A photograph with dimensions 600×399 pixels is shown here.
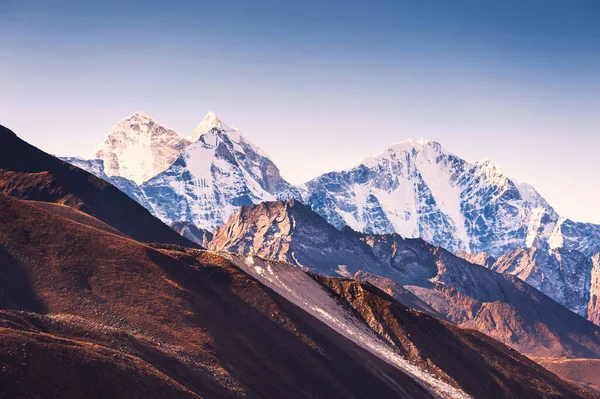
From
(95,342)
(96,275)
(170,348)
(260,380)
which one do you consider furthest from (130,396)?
(96,275)

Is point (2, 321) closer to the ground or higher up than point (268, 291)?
closer to the ground

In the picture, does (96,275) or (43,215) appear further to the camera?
(43,215)

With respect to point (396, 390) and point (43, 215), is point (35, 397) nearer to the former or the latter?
point (43, 215)

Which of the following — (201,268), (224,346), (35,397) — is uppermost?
(201,268)

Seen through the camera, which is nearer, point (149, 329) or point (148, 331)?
point (148, 331)

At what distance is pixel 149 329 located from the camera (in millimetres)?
139125

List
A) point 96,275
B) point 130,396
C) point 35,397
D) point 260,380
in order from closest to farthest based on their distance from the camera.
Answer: point 35,397 < point 130,396 < point 260,380 < point 96,275

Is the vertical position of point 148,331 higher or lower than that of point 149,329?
lower

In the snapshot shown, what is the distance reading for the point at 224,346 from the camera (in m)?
147

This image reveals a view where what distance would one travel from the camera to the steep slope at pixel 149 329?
9894 centimetres

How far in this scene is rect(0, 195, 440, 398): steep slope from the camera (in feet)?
325

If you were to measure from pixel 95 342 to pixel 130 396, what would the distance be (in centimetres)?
2109

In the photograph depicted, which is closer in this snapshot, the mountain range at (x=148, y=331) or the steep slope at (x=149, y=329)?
the mountain range at (x=148, y=331)

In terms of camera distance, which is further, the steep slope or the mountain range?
the steep slope
